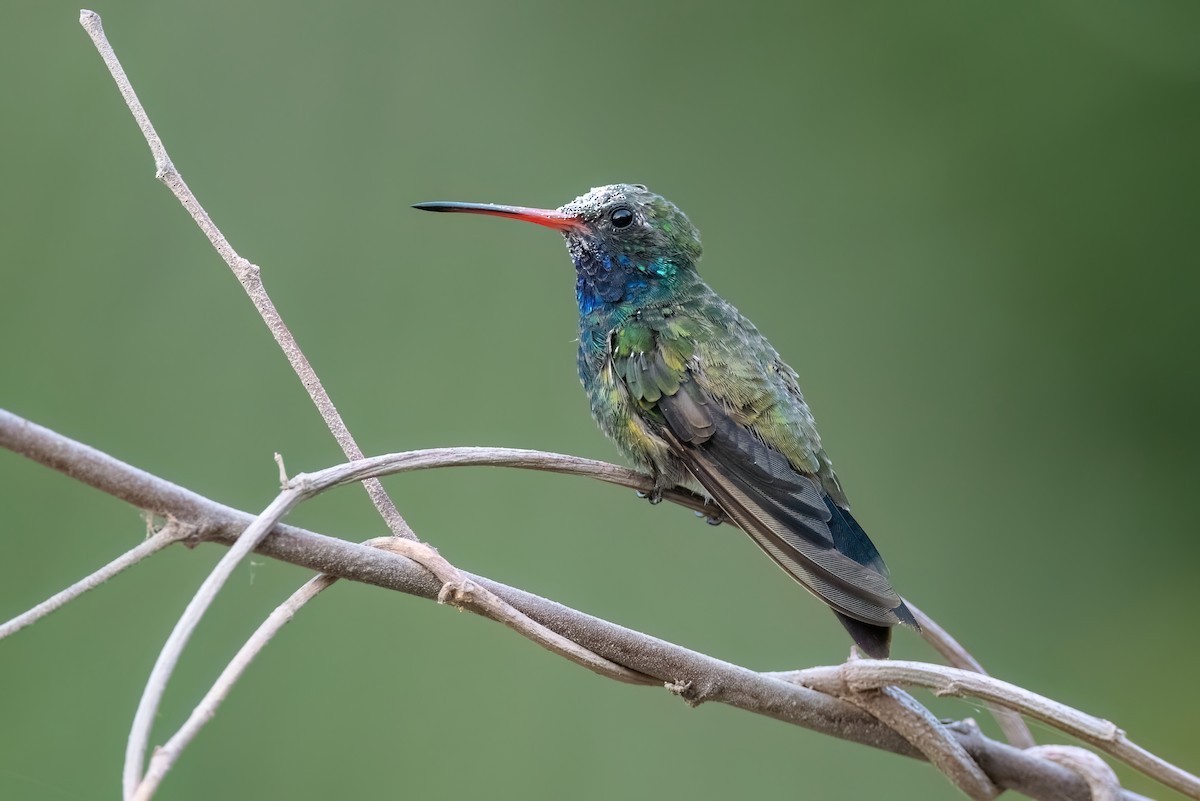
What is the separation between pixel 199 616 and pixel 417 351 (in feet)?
7.04

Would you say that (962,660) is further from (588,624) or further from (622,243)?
(622,243)

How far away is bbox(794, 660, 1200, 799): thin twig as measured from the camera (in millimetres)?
884

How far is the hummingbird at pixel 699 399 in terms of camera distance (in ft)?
4.37

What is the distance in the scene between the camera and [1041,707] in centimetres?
88

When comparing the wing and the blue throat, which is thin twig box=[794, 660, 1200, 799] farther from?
the blue throat

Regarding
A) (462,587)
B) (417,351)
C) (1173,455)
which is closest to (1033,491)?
(1173,455)

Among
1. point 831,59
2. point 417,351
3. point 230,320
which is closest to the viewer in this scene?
point 230,320

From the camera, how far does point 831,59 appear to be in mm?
3195

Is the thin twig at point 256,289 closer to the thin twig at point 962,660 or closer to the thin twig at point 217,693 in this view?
the thin twig at point 217,693

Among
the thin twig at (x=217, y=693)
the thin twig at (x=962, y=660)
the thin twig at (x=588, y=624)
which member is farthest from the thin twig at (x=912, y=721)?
the thin twig at (x=217, y=693)

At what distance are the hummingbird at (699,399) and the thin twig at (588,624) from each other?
0.18 metres

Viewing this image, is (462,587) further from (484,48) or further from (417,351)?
(484,48)

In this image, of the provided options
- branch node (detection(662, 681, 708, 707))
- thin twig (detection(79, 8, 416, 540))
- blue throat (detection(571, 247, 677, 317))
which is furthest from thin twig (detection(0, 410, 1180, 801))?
blue throat (detection(571, 247, 677, 317))

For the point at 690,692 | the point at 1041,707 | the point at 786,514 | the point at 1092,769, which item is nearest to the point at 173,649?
the point at 690,692
